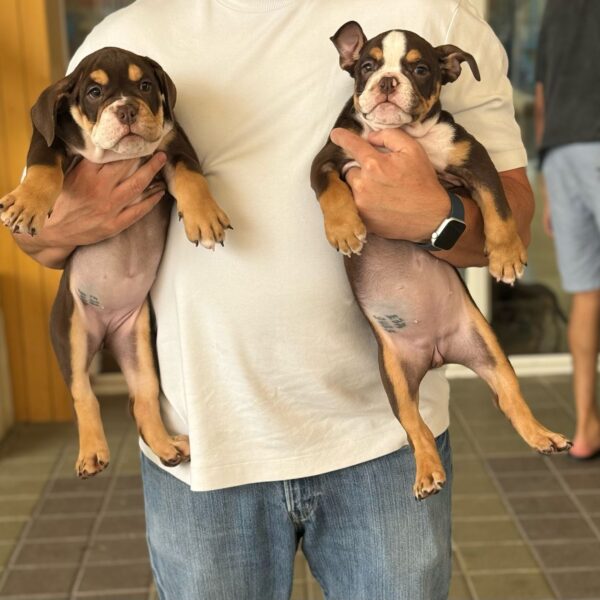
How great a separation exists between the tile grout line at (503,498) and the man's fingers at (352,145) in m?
1.74

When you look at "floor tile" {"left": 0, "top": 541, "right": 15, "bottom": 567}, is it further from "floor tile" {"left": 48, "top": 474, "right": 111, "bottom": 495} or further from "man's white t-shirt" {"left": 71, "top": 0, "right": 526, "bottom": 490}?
"man's white t-shirt" {"left": 71, "top": 0, "right": 526, "bottom": 490}

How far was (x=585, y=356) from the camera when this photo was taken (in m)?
3.23

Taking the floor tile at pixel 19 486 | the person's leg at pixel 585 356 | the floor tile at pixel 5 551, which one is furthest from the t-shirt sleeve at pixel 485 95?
the floor tile at pixel 19 486

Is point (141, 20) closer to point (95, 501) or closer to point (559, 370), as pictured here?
point (95, 501)

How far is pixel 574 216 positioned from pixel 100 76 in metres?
2.14

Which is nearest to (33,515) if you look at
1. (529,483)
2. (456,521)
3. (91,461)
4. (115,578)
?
(115,578)

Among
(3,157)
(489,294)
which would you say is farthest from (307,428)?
(489,294)

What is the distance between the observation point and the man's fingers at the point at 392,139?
4.35 ft

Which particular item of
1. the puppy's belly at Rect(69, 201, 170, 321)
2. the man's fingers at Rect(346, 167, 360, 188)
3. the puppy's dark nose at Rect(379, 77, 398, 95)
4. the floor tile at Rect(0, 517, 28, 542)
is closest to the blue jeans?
the puppy's belly at Rect(69, 201, 170, 321)

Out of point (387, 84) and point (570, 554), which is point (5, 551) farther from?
point (387, 84)

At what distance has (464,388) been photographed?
4.13m

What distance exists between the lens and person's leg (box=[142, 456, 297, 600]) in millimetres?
1363

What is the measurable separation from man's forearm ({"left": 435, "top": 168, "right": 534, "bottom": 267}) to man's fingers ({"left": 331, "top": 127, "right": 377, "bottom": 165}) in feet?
0.53

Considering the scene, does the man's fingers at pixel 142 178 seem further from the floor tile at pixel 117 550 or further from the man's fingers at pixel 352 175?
the floor tile at pixel 117 550
